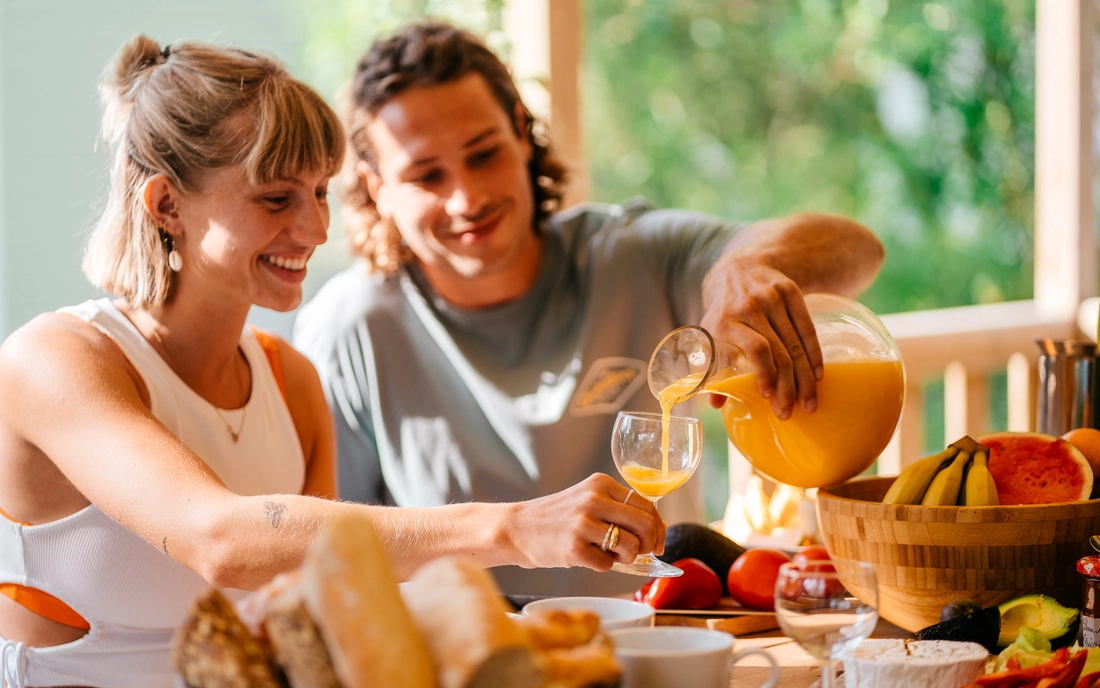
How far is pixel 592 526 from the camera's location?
1137mm

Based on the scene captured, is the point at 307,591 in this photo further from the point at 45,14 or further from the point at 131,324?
the point at 45,14

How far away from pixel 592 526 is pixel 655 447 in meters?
0.22

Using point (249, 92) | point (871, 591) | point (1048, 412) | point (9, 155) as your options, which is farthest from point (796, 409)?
point (9, 155)

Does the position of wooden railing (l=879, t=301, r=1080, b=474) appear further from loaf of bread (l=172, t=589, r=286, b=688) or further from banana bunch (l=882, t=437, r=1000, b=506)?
loaf of bread (l=172, t=589, r=286, b=688)

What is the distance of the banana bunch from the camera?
3.96ft

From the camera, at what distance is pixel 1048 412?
5.62ft

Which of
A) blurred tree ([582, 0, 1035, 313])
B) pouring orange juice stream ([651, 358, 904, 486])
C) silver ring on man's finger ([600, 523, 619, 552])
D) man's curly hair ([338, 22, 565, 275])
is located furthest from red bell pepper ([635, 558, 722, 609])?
blurred tree ([582, 0, 1035, 313])

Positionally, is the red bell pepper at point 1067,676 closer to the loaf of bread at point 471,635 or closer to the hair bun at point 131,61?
the loaf of bread at point 471,635

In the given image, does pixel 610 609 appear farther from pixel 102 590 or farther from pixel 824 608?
pixel 102 590

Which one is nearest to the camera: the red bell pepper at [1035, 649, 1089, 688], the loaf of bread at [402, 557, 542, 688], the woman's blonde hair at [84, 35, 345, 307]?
the loaf of bread at [402, 557, 542, 688]

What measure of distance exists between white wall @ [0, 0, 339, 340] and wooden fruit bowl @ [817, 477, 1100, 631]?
167 centimetres

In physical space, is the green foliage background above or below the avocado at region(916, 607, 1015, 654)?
above

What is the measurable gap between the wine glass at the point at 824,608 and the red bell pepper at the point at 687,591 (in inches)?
18.7

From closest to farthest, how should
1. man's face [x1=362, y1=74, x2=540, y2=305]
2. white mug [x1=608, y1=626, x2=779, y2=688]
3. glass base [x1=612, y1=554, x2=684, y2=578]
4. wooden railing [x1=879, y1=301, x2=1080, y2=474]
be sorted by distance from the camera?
white mug [x1=608, y1=626, x2=779, y2=688] < glass base [x1=612, y1=554, x2=684, y2=578] < man's face [x1=362, y1=74, x2=540, y2=305] < wooden railing [x1=879, y1=301, x2=1080, y2=474]
